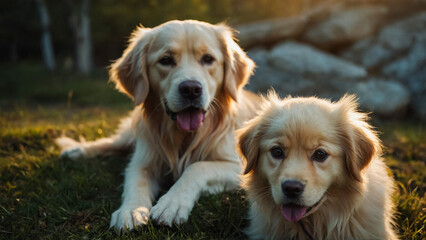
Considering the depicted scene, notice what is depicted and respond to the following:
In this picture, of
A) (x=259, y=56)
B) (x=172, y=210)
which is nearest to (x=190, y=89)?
(x=172, y=210)

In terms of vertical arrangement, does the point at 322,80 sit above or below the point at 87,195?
below

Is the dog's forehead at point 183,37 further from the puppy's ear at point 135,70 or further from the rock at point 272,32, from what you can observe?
the rock at point 272,32

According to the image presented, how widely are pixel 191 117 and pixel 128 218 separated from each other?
112 centimetres

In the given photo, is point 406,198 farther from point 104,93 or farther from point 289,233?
point 104,93

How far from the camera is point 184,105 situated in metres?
3.41

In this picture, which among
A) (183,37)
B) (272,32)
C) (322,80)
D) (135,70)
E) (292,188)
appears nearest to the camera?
(292,188)

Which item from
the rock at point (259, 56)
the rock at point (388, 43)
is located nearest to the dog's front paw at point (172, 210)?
the rock at point (259, 56)

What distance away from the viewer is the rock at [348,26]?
903 centimetres

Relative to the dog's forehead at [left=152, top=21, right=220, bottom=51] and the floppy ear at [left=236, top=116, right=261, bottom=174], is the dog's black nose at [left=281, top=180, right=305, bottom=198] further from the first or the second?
the dog's forehead at [left=152, top=21, right=220, bottom=51]

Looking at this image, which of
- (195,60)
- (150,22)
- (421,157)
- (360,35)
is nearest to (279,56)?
(360,35)

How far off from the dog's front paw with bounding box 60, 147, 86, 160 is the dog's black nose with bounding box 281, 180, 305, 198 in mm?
2764

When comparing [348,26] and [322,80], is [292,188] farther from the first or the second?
[348,26]

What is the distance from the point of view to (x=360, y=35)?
29.6 ft

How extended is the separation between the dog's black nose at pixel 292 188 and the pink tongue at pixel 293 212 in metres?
0.18
